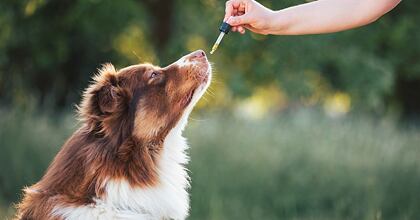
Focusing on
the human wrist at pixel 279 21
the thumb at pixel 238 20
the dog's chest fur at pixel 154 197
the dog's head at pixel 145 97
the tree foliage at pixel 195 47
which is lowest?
the tree foliage at pixel 195 47

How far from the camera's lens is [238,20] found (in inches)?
195

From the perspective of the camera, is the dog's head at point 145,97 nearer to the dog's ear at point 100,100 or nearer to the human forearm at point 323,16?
the dog's ear at point 100,100

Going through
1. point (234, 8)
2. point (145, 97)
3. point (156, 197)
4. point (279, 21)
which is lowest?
point (156, 197)

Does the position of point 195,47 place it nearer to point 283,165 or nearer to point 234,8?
point 283,165

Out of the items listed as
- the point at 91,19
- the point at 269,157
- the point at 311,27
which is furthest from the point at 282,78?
the point at 311,27

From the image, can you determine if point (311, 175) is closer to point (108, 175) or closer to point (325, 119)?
point (325, 119)

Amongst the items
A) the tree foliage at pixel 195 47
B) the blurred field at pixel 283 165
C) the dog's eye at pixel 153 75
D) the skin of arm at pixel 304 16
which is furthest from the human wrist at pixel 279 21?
the tree foliage at pixel 195 47

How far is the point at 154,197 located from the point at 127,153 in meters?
0.38

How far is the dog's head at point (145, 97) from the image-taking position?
508 centimetres

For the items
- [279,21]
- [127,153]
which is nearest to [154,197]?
[127,153]

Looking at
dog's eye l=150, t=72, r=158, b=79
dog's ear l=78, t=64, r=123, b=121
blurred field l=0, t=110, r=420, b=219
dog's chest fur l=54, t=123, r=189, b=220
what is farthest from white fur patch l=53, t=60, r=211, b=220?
blurred field l=0, t=110, r=420, b=219

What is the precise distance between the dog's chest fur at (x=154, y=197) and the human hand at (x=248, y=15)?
3.02 ft

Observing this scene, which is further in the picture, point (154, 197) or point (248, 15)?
point (154, 197)

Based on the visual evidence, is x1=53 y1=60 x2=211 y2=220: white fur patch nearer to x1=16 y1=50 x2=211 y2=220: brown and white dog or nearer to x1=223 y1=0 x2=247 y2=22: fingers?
x1=16 y1=50 x2=211 y2=220: brown and white dog
